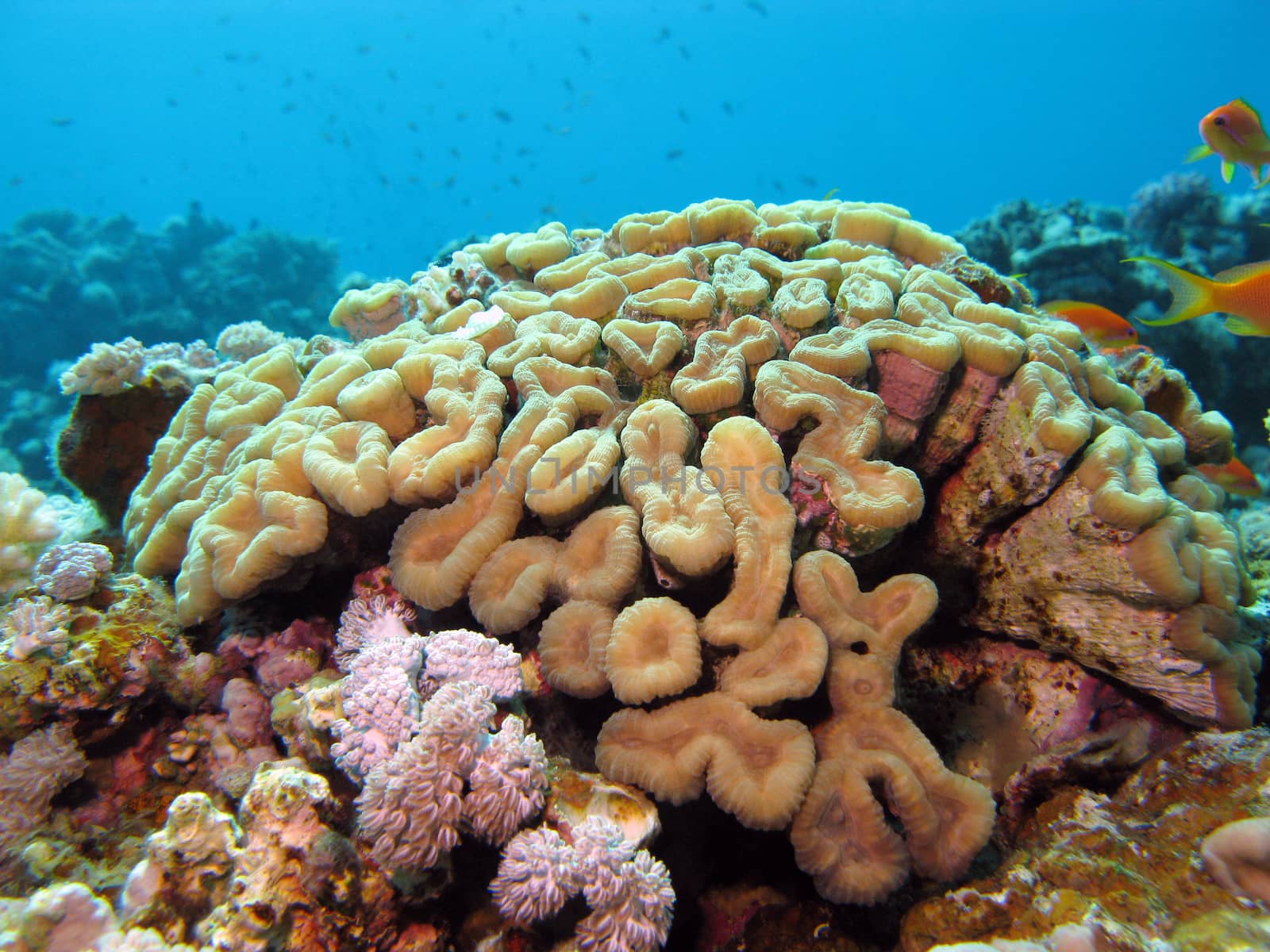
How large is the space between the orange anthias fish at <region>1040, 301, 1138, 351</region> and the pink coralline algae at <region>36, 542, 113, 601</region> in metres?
6.96

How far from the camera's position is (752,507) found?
8.80 feet

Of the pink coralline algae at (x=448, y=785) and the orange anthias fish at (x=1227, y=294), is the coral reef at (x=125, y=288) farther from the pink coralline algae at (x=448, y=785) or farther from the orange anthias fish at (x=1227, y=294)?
the orange anthias fish at (x=1227, y=294)

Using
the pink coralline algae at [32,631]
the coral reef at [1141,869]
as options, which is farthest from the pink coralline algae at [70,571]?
the coral reef at [1141,869]

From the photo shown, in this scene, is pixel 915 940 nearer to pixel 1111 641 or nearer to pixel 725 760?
pixel 725 760

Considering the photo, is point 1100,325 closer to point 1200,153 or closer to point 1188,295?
point 1188,295

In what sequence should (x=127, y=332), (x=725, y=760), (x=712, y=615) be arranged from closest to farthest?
(x=725, y=760) < (x=712, y=615) < (x=127, y=332)

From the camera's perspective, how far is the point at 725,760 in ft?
7.44

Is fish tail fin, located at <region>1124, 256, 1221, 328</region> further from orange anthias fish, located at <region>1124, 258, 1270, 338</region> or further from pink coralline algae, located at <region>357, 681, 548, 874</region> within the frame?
pink coralline algae, located at <region>357, 681, 548, 874</region>

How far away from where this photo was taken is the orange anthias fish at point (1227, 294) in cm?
381

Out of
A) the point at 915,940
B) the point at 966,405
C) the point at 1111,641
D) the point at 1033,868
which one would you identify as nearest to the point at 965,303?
the point at 966,405

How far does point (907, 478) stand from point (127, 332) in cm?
2530

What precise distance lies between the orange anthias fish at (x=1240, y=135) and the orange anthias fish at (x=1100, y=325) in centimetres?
269

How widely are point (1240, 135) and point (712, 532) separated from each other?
8.19 meters

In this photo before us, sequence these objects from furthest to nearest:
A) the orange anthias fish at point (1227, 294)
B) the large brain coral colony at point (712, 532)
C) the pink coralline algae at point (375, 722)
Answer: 1. the orange anthias fish at point (1227, 294)
2. the large brain coral colony at point (712, 532)
3. the pink coralline algae at point (375, 722)
